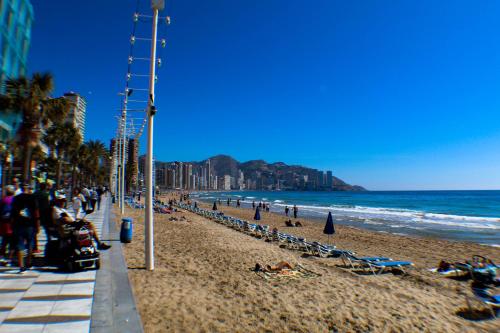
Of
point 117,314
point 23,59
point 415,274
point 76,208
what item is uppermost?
point 23,59

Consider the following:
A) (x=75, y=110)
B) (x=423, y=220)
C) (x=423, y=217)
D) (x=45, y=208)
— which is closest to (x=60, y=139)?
(x=45, y=208)

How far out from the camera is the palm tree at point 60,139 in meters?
30.0

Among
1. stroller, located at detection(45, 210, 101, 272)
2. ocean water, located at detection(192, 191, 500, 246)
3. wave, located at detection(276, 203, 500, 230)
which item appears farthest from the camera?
wave, located at detection(276, 203, 500, 230)

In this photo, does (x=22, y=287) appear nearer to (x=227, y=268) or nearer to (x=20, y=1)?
(x=227, y=268)

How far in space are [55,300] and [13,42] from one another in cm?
3272

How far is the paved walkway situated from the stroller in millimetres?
187

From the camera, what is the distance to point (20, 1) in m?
30.4

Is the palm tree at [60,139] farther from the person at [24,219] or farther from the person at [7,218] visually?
the person at [24,219]

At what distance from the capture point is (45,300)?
482cm

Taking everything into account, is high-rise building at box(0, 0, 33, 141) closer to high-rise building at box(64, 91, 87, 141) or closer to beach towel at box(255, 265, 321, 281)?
high-rise building at box(64, 91, 87, 141)

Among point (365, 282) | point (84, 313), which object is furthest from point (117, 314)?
point (365, 282)

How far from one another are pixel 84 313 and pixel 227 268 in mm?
4463

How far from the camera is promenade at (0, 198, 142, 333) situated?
13.1 feet

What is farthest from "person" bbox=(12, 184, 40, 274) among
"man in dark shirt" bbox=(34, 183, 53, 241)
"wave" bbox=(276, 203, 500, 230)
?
"wave" bbox=(276, 203, 500, 230)
